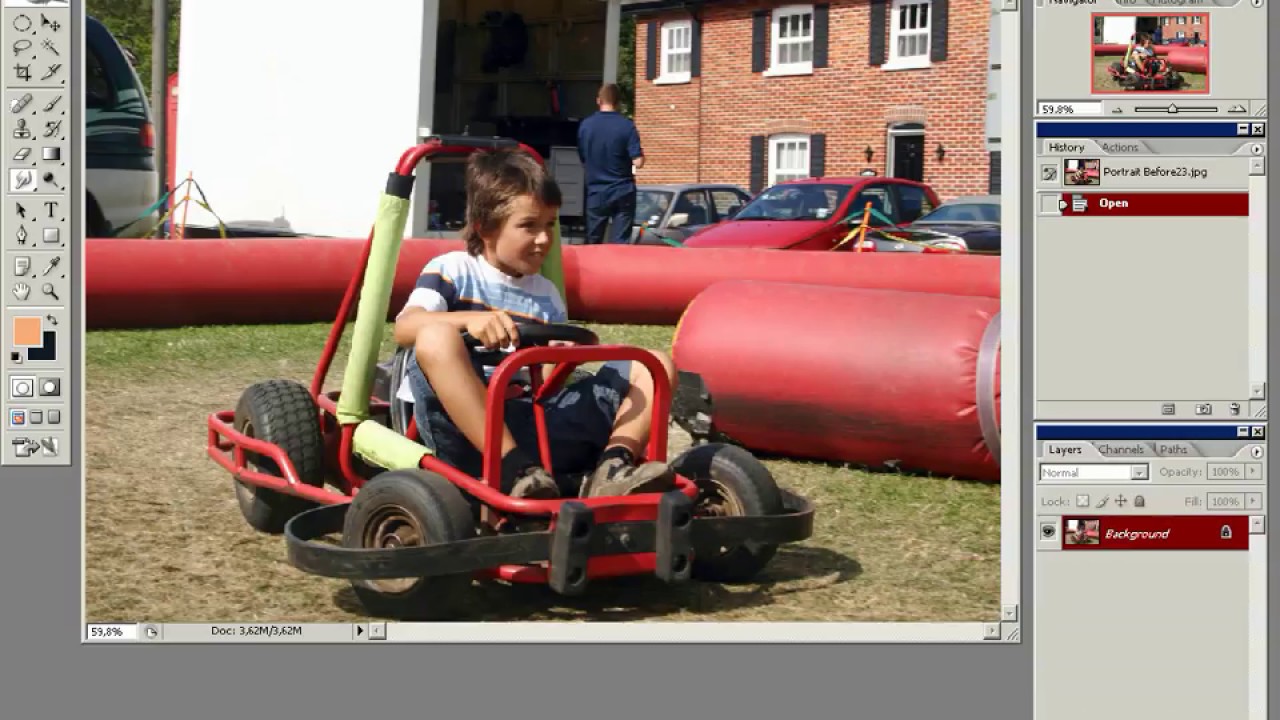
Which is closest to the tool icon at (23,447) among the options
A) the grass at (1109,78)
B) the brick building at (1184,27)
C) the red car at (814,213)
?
the grass at (1109,78)

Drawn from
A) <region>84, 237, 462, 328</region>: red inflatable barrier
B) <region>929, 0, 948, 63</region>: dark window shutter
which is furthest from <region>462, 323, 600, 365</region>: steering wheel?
<region>929, 0, 948, 63</region>: dark window shutter

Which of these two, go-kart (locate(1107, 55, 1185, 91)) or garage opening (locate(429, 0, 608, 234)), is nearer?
go-kart (locate(1107, 55, 1185, 91))

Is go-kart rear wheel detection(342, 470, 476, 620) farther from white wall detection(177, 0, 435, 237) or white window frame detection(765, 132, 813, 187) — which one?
white window frame detection(765, 132, 813, 187)

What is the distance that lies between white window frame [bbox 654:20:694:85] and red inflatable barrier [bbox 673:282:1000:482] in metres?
23.6

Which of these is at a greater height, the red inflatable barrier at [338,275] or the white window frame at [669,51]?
the white window frame at [669,51]

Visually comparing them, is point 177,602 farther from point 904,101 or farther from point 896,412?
point 904,101

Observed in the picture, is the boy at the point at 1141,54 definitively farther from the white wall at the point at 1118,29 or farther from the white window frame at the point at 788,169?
the white window frame at the point at 788,169

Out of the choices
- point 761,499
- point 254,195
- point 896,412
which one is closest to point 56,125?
point 761,499

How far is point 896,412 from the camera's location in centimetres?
588

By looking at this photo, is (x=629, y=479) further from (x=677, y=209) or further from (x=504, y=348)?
(x=677, y=209)

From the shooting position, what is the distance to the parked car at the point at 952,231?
12.9 meters

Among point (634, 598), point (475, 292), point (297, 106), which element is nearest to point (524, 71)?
point (297, 106)

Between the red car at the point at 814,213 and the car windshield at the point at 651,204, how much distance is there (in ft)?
5.92

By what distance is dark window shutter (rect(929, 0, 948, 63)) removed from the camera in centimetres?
2481
